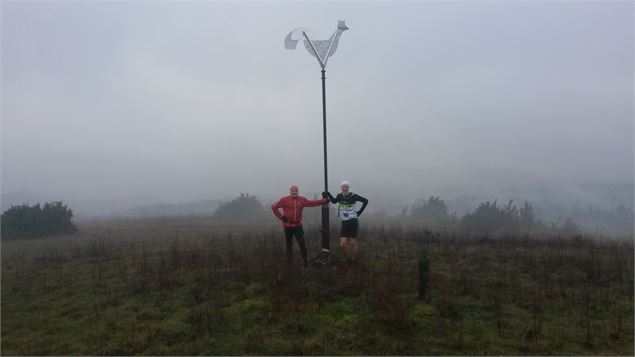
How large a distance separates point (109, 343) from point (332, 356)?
3635 millimetres

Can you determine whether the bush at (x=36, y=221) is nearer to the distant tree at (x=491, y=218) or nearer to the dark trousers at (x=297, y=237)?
the dark trousers at (x=297, y=237)

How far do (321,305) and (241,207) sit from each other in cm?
Answer: 3352

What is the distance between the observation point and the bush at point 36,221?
23.1 metres

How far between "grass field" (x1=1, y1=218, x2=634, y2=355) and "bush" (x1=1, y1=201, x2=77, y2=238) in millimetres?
11403

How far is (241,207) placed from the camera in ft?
135

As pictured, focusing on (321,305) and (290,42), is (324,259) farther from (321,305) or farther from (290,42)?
(290,42)

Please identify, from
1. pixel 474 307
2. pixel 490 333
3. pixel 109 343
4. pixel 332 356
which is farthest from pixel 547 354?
pixel 109 343

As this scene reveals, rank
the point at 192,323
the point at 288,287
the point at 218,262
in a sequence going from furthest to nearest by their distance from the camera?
1. the point at 218,262
2. the point at 288,287
3. the point at 192,323

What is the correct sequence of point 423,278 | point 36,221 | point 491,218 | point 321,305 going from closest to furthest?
point 321,305 → point 423,278 → point 36,221 → point 491,218

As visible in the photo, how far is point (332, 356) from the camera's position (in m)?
6.36

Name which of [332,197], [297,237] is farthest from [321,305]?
[332,197]

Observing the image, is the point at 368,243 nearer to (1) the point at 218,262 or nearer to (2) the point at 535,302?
(1) the point at 218,262

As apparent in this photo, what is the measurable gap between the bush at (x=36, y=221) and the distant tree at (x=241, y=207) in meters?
16.5

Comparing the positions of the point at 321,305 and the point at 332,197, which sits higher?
the point at 332,197
